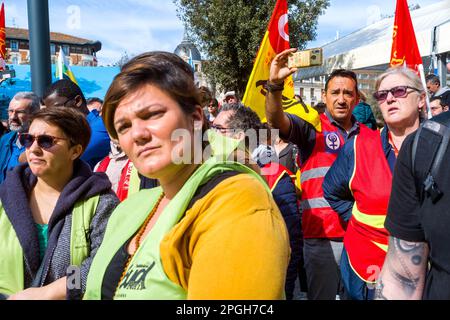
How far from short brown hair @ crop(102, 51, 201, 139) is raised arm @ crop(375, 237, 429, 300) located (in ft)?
2.66

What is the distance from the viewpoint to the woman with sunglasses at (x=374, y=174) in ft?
7.94

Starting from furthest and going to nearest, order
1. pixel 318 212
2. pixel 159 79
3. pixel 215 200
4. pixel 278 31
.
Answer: pixel 278 31
pixel 318 212
pixel 159 79
pixel 215 200

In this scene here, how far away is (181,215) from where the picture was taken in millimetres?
1149

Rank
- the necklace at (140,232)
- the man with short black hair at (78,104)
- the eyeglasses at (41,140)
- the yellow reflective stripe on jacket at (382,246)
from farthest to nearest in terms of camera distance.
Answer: the man with short black hair at (78,104), the yellow reflective stripe on jacket at (382,246), the eyeglasses at (41,140), the necklace at (140,232)

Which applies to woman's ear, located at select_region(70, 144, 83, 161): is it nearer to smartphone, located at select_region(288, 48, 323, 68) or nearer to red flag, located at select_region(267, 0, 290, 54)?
smartphone, located at select_region(288, 48, 323, 68)

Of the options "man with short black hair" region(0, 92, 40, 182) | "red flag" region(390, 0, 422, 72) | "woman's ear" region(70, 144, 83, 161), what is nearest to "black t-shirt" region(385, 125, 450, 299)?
"woman's ear" region(70, 144, 83, 161)

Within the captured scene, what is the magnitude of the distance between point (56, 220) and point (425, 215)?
1568 mm

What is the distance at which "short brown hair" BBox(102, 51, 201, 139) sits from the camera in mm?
1293

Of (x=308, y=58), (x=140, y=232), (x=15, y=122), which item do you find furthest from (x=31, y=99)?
(x=140, y=232)

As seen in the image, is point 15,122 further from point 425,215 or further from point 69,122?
point 425,215

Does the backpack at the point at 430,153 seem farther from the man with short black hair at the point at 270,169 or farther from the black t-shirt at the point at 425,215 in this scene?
the man with short black hair at the point at 270,169

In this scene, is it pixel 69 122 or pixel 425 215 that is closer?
pixel 425 215

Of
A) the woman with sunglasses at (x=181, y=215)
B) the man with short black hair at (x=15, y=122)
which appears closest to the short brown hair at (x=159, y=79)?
the woman with sunglasses at (x=181, y=215)

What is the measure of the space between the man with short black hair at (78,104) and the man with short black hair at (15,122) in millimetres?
502
